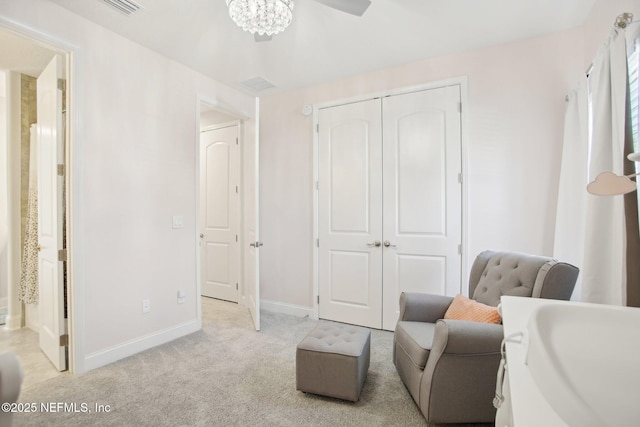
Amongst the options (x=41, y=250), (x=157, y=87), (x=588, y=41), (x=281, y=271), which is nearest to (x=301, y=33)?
(x=157, y=87)

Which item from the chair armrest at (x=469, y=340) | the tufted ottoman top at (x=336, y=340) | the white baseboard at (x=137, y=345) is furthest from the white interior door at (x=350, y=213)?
the chair armrest at (x=469, y=340)

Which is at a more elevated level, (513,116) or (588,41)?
(588,41)

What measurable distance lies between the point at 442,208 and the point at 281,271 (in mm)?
1967

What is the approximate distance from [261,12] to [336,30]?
0.90 m

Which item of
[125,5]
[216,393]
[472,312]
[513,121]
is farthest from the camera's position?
[513,121]

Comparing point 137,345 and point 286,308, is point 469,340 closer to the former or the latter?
point 286,308

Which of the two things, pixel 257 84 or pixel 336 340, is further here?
pixel 257 84

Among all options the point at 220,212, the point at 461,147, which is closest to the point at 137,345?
the point at 220,212

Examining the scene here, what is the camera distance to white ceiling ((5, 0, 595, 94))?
81.4 inches

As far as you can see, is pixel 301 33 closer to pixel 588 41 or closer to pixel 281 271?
pixel 588 41

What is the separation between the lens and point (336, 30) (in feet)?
7.64

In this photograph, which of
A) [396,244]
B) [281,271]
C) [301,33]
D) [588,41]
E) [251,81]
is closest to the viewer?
[588,41]

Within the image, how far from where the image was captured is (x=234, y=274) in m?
3.93

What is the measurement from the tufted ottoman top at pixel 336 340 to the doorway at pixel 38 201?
1813 millimetres
